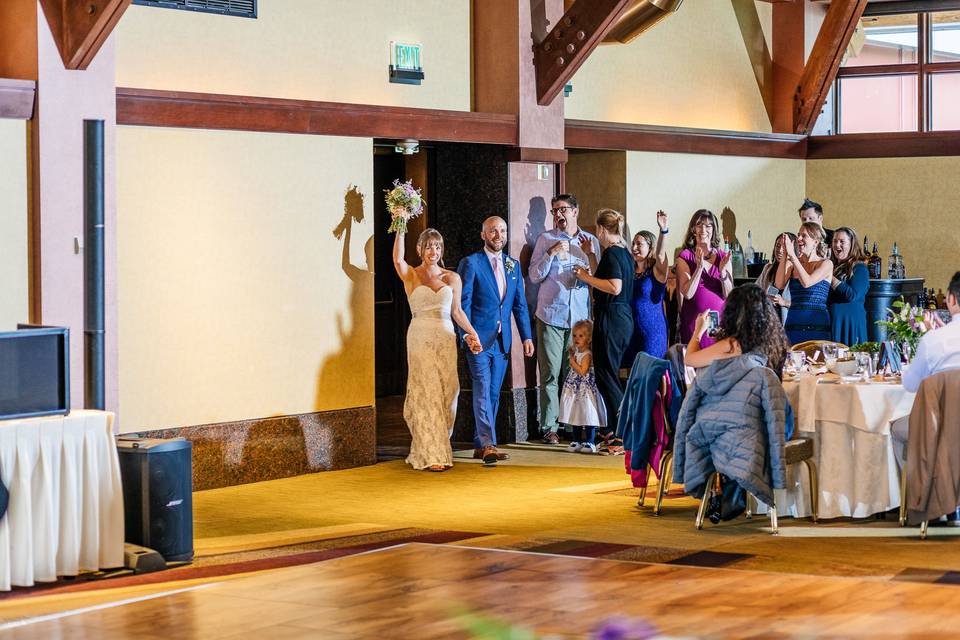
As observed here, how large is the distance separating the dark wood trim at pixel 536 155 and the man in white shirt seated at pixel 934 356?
420 cm

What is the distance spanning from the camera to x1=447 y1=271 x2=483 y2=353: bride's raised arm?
9320mm

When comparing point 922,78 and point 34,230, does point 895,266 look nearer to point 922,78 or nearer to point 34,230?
point 922,78

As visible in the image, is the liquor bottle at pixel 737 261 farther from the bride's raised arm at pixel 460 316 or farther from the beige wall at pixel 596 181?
the bride's raised arm at pixel 460 316

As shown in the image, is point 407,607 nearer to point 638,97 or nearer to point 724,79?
point 638,97

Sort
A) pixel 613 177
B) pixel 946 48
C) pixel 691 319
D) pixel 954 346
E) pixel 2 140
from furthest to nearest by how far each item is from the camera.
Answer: pixel 946 48 < pixel 613 177 < pixel 691 319 < pixel 2 140 < pixel 954 346

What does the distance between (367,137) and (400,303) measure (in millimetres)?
3346

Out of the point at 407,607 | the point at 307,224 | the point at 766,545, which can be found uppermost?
the point at 307,224

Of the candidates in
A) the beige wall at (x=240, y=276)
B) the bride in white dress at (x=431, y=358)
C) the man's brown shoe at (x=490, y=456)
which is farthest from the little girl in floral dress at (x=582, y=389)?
the beige wall at (x=240, y=276)

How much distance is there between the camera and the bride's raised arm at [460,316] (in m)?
9.32

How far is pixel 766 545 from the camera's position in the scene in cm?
670

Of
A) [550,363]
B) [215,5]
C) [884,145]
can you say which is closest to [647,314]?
[550,363]

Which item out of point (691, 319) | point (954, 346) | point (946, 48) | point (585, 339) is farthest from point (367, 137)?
point (946, 48)

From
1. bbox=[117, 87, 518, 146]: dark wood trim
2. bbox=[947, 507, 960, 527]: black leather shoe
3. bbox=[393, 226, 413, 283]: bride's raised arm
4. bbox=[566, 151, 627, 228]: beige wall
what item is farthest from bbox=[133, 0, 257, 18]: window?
bbox=[947, 507, 960, 527]: black leather shoe

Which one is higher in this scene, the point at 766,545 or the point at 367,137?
the point at 367,137
